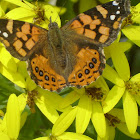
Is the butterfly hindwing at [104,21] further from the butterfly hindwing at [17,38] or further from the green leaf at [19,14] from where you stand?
the green leaf at [19,14]

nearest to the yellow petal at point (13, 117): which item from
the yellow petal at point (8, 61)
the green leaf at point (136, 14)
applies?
the yellow petal at point (8, 61)

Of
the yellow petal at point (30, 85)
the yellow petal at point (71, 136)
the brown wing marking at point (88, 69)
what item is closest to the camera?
the brown wing marking at point (88, 69)

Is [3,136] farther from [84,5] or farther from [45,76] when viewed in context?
[84,5]

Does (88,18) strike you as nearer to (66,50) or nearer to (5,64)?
(66,50)

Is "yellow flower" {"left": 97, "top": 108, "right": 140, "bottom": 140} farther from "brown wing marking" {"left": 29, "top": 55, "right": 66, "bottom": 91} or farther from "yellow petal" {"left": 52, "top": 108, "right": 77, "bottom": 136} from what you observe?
"brown wing marking" {"left": 29, "top": 55, "right": 66, "bottom": 91}

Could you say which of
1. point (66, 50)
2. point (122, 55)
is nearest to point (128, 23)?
point (122, 55)

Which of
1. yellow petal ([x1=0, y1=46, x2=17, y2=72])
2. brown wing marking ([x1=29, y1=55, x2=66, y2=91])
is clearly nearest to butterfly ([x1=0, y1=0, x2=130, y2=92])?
brown wing marking ([x1=29, y1=55, x2=66, y2=91])
